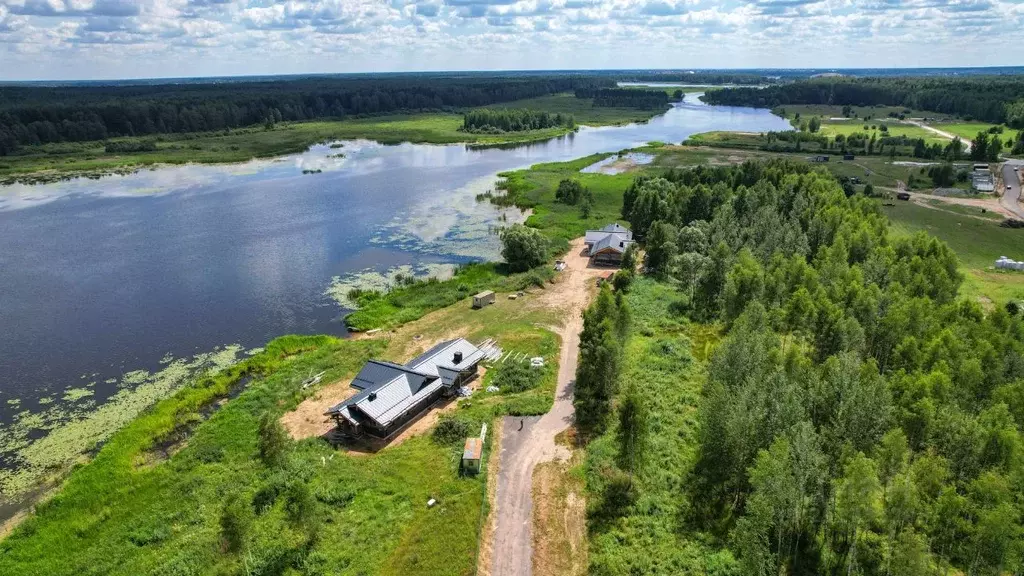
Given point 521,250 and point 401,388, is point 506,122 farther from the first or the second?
point 401,388

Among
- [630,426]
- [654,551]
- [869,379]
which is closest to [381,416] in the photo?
[630,426]

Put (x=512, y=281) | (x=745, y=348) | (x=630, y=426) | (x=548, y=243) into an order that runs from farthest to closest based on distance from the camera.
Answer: (x=548, y=243) → (x=512, y=281) → (x=745, y=348) → (x=630, y=426)

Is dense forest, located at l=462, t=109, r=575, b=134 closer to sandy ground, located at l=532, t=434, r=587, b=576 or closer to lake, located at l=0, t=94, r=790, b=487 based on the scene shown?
lake, located at l=0, t=94, r=790, b=487

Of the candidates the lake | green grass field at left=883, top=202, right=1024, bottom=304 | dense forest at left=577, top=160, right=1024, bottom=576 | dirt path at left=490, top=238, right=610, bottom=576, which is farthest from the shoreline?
dense forest at left=577, top=160, right=1024, bottom=576

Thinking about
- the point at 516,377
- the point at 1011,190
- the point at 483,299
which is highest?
the point at 1011,190

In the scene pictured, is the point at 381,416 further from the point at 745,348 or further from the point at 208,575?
the point at 745,348

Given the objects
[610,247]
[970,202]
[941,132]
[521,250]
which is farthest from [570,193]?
[941,132]

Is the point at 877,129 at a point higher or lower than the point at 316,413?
higher
